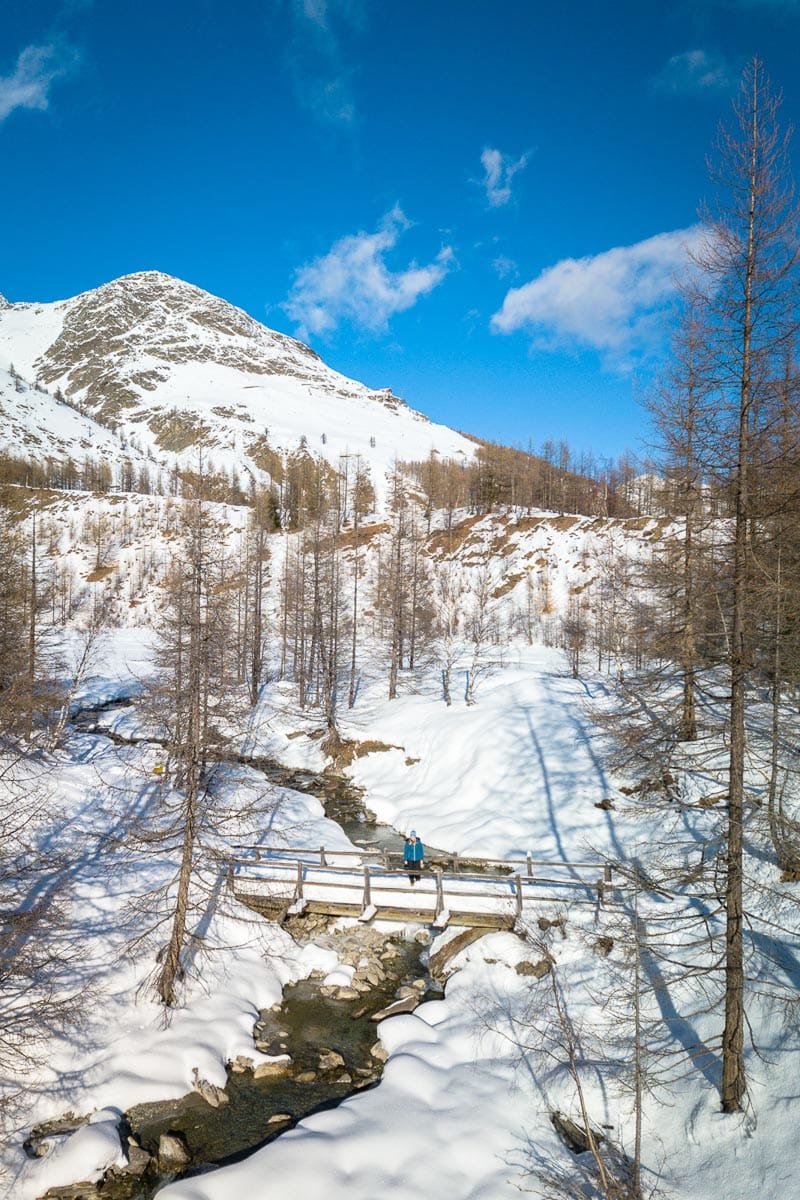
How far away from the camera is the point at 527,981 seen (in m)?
14.6

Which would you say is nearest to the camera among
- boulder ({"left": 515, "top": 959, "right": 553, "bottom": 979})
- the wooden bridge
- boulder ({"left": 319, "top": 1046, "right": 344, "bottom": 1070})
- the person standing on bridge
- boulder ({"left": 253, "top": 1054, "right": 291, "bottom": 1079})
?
boulder ({"left": 253, "top": 1054, "right": 291, "bottom": 1079})

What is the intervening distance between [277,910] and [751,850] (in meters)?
13.9

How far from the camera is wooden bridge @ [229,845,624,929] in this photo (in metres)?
16.9

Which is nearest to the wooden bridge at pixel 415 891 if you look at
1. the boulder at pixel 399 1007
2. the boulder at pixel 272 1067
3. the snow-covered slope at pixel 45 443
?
the boulder at pixel 399 1007

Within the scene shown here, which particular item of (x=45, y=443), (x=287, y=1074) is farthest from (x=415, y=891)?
(x=45, y=443)

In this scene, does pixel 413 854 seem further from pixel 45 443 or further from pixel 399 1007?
pixel 45 443

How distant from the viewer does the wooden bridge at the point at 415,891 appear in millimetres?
16875

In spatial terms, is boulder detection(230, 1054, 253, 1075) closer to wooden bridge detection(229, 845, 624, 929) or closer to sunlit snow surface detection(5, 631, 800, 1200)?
sunlit snow surface detection(5, 631, 800, 1200)

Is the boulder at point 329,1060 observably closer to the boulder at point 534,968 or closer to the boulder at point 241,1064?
the boulder at point 241,1064

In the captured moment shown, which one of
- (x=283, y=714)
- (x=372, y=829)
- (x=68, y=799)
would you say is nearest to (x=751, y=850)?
(x=372, y=829)

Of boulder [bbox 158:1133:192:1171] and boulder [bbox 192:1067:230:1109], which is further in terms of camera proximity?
boulder [bbox 192:1067:230:1109]

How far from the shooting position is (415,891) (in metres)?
17.4

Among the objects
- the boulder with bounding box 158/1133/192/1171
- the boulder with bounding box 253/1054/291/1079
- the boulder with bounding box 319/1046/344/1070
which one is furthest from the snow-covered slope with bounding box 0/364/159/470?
the boulder with bounding box 158/1133/192/1171

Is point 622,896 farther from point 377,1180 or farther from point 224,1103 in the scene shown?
point 224,1103
